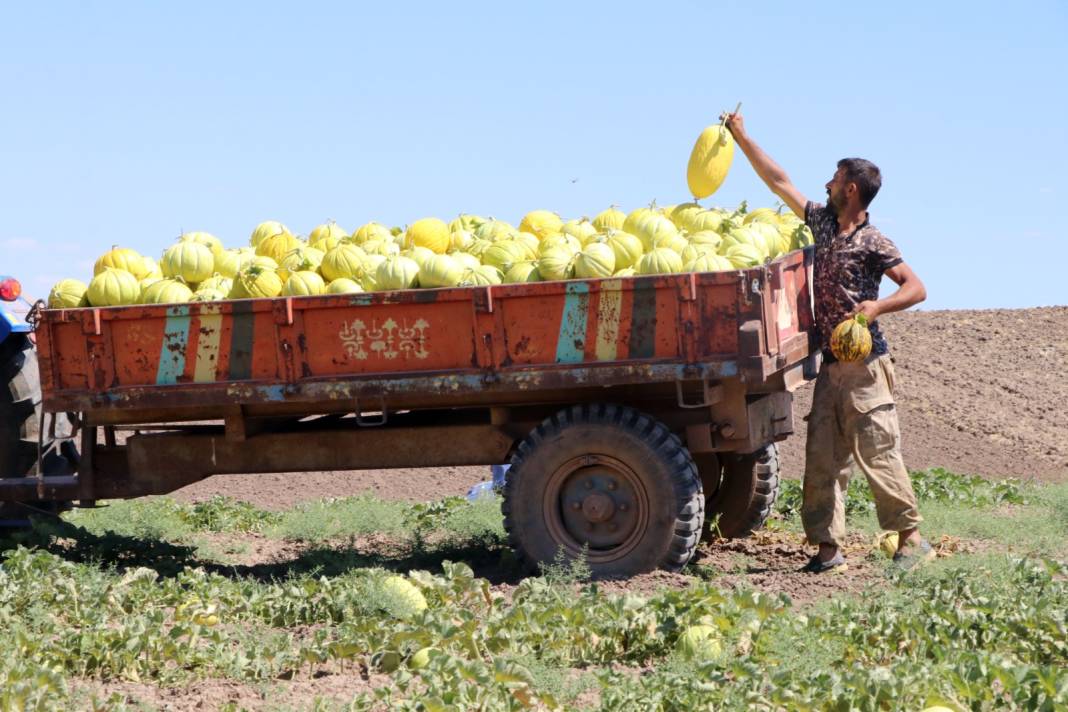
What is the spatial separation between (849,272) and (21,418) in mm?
5526

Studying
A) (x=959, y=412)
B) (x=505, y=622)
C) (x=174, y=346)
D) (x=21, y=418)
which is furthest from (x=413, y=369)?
(x=959, y=412)

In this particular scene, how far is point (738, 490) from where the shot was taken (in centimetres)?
911

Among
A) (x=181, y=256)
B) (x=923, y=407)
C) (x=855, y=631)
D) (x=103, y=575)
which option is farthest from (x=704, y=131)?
(x=923, y=407)

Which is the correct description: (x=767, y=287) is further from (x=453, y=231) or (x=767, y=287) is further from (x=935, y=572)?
(x=453, y=231)

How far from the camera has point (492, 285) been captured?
7676 mm

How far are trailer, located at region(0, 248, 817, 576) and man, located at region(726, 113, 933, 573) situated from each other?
25cm

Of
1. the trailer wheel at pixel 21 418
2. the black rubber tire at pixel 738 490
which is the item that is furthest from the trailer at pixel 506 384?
the trailer wheel at pixel 21 418

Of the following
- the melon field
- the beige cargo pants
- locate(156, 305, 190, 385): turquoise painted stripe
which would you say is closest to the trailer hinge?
the melon field

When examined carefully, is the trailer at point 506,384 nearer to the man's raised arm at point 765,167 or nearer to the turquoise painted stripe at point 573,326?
the turquoise painted stripe at point 573,326

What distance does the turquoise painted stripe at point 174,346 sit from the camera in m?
8.04

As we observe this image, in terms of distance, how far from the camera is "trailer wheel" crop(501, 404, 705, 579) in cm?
766

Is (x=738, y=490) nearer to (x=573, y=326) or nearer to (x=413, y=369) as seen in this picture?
(x=573, y=326)

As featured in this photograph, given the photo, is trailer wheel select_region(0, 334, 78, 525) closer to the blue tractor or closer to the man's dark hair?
the blue tractor

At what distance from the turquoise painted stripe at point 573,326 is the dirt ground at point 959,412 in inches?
222
